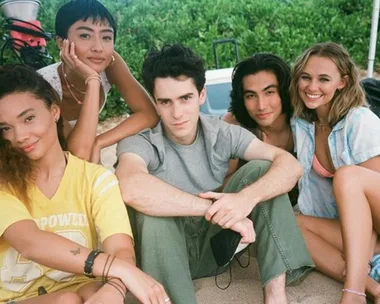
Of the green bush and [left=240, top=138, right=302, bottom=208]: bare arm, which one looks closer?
[left=240, top=138, right=302, bottom=208]: bare arm

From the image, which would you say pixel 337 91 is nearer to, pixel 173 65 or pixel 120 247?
pixel 173 65

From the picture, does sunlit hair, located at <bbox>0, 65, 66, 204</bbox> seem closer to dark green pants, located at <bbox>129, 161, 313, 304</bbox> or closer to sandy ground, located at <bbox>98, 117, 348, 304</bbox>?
dark green pants, located at <bbox>129, 161, 313, 304</bbox>

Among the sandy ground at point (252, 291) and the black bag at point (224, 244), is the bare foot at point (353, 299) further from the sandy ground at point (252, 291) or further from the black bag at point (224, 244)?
the black bag at point (224, 244)

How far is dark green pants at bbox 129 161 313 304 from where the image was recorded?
1813 mm

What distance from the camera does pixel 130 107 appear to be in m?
2.65

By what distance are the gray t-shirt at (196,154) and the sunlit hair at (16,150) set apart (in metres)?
0.48

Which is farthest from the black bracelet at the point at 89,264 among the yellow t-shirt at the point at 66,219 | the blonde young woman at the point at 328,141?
the blonde young woman at the point at 328,141

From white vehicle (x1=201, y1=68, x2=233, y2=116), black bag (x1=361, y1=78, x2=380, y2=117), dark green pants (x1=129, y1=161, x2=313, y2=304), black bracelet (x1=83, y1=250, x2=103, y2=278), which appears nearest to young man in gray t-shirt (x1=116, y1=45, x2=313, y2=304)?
dark green pants (x1=129, y1=161, x2=313, y2=304)

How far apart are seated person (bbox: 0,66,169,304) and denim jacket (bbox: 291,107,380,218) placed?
109 cm

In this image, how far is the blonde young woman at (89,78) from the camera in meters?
2.22

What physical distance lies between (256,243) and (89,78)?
1170mm

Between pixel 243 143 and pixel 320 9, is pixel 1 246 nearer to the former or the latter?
pixel 243 143

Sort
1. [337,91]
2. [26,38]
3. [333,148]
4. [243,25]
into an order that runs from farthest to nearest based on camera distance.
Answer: [243,25] < [26,38] < [337,91] < [333,148]

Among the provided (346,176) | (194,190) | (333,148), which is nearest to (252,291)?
(194,190)
